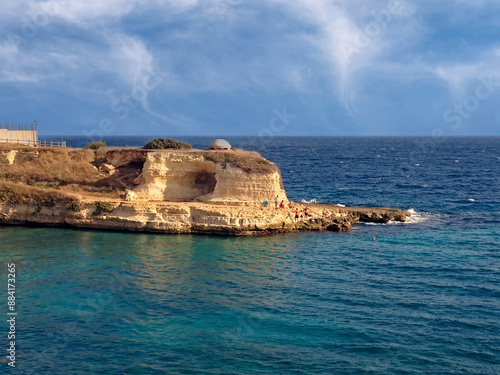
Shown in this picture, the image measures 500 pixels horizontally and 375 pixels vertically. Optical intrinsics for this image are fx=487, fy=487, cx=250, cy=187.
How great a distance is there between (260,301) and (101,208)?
867 inches

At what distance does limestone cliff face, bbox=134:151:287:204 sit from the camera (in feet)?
150

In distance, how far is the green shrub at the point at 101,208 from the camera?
4406 centimetres

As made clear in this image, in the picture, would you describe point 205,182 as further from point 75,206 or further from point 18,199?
point 18,199

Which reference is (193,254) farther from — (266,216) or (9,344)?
(9,344)

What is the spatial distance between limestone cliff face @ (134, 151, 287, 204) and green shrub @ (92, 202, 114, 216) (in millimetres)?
3612

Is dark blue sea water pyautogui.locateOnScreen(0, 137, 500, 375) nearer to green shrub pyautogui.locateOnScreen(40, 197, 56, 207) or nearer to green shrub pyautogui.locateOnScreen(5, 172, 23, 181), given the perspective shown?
green shrub pyautogui.locateOnScreen(40, 197, 56, 207)

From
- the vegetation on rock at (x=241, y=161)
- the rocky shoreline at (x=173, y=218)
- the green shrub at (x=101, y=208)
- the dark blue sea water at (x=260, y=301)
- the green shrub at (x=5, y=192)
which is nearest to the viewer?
the dark blue sea water at (x=260, y=301)

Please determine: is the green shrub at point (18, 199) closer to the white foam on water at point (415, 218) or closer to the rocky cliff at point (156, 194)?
the rocky cliff at point (156, 194)

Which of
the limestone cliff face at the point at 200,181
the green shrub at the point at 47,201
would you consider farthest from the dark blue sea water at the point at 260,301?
the limestone cliff face at the point at 200,181

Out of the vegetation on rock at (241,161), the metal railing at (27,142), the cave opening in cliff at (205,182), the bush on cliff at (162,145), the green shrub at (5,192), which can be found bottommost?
the green shrub at (5,192)

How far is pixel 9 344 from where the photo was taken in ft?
74.0

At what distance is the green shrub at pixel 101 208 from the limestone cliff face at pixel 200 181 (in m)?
3.61

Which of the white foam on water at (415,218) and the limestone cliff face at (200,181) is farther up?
the limestone cliff face at (200,181)

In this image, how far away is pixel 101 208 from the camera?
145 ft
